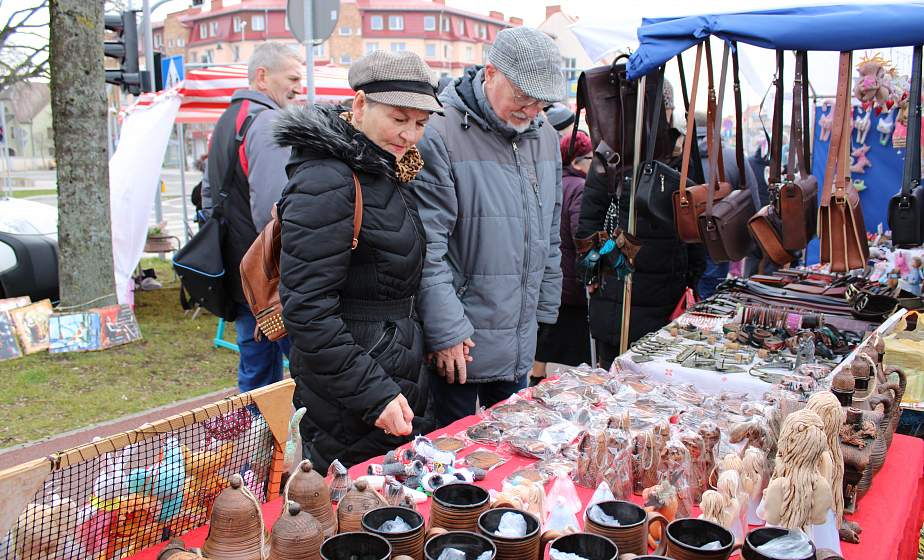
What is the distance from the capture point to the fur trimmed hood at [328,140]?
2068 mm

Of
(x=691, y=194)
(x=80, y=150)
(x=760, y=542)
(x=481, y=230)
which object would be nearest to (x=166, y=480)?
(x=760, y=542)

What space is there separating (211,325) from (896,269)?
210 inches

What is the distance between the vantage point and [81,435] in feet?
14.3

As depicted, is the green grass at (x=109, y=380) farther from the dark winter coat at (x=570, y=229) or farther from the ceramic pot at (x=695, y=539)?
the ceramic pot at (x=695, y=539)

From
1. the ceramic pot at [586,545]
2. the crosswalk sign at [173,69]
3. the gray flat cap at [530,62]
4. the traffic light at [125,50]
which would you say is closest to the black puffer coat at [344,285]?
the gray flat cap at [530,62]

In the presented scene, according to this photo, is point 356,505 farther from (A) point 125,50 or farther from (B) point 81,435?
(A) point 125,50

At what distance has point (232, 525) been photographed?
1.31 meters

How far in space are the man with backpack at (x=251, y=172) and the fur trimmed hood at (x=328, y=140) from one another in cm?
140

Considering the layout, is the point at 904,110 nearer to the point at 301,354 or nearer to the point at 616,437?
→ the point at 616,437

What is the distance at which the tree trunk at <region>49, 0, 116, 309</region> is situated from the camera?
19.6ft

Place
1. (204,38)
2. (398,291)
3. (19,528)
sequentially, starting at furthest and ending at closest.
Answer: (204,38) < (398,291) < (19,528)

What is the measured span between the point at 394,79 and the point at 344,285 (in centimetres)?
58

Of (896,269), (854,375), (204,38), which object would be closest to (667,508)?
(854,375)

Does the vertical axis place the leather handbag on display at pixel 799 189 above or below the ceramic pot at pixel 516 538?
above
